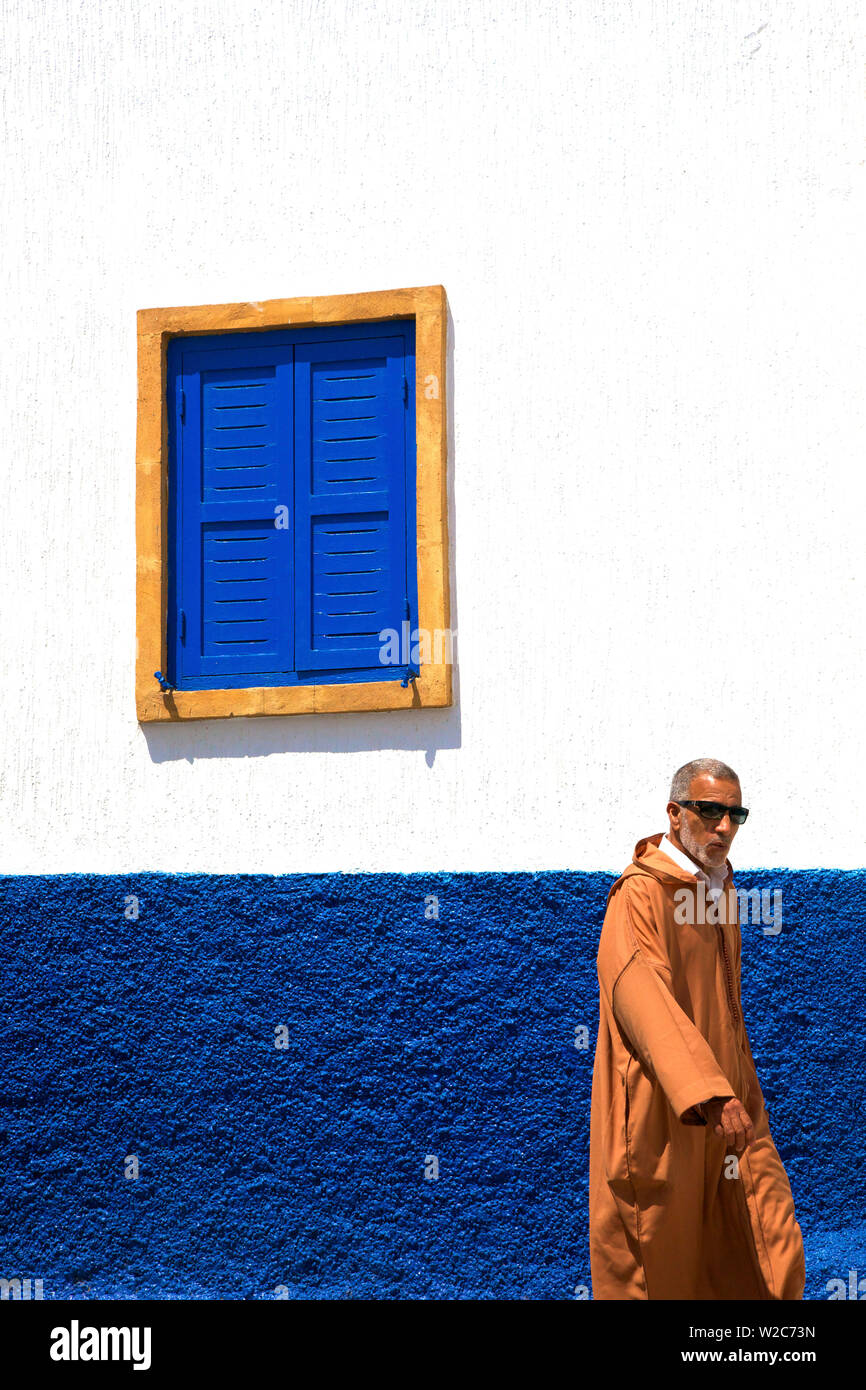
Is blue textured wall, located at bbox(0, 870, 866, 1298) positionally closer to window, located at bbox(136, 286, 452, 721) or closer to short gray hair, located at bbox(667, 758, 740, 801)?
window, located at bbox(136, 286, 452, 721)

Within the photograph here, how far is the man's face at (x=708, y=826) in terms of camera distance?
545cm

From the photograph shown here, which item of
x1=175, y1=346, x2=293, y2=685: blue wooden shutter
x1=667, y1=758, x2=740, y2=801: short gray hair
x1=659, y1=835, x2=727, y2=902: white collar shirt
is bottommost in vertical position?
x1=659, y1=835, x2=727, y2=902: white collar shirt

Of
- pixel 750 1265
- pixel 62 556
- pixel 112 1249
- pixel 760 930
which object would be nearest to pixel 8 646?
pixel 62 556

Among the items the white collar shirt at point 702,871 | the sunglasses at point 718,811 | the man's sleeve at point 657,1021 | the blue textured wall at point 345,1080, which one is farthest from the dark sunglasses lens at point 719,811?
the blue textured wall at point 345,1080

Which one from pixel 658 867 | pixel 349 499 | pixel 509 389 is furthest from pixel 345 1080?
pixel 509 389

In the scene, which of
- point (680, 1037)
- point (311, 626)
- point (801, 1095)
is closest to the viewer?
point (680, 1037)

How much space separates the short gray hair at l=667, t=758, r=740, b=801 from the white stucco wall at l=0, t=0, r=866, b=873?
5.10ft

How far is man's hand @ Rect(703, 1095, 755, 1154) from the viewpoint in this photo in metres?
4.91

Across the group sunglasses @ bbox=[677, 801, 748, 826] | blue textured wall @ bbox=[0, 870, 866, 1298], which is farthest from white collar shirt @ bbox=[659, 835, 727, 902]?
blue textured wall @ bbox=[0, 870, 866, 1298]

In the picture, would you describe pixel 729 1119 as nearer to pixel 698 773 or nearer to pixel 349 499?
pixel 698 773

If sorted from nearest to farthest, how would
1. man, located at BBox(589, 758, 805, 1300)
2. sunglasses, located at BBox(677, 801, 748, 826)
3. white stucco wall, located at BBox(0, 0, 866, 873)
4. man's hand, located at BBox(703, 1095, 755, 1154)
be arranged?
man's hand, located at BBox(703, 1095, 755, 1154), man, located at BBox(589, 758, 805, 1300), sunglasses, located at BBox(677, 801, 748, 826), white stucco wall, located at BBox(0, 0, 866, 873)

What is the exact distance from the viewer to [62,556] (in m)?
7.69

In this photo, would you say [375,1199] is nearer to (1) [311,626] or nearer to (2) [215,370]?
(1) [311,626]

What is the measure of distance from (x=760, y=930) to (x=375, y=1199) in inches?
70.4
